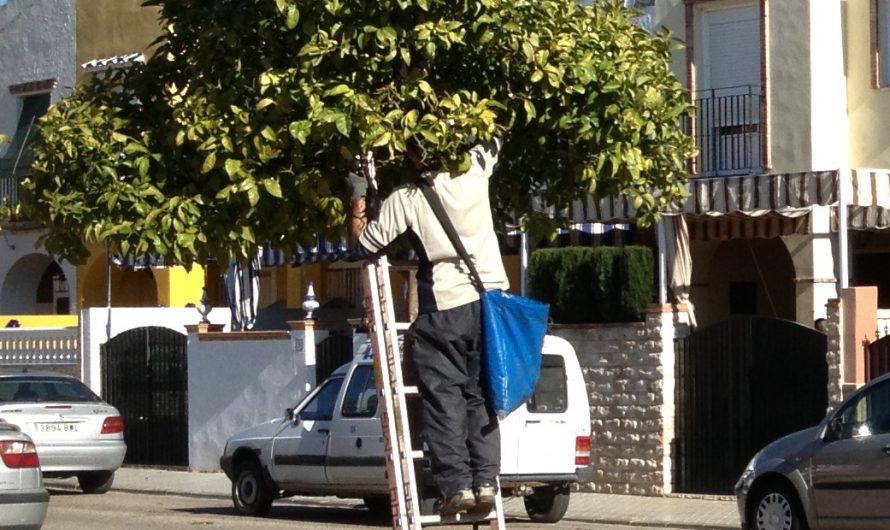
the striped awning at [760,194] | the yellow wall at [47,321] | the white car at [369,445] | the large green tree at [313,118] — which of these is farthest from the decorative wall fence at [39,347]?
the large green tree at [313,118]

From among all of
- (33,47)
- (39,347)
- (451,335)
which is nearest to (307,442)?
(451,335)

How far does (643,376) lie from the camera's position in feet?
67.1

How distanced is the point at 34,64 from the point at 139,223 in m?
24.7

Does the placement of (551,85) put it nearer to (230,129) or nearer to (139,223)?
(230,129)

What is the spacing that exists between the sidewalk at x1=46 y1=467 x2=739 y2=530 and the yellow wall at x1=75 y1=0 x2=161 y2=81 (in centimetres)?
977

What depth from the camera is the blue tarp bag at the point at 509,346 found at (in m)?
7.48

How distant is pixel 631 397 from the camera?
67.5ft

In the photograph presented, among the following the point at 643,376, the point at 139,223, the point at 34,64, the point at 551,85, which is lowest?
the point at 643,376

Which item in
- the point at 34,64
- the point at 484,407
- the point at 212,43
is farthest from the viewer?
the point at 34,64

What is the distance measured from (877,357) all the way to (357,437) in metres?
5.70

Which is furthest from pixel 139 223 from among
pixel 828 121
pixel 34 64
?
pixel 34 64

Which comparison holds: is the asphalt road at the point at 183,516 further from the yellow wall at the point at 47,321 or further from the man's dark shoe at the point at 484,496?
the man's dark shoe at the point at 484,496

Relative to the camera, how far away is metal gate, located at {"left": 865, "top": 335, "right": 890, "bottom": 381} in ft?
59.7

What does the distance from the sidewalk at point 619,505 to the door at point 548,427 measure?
5.15ft
